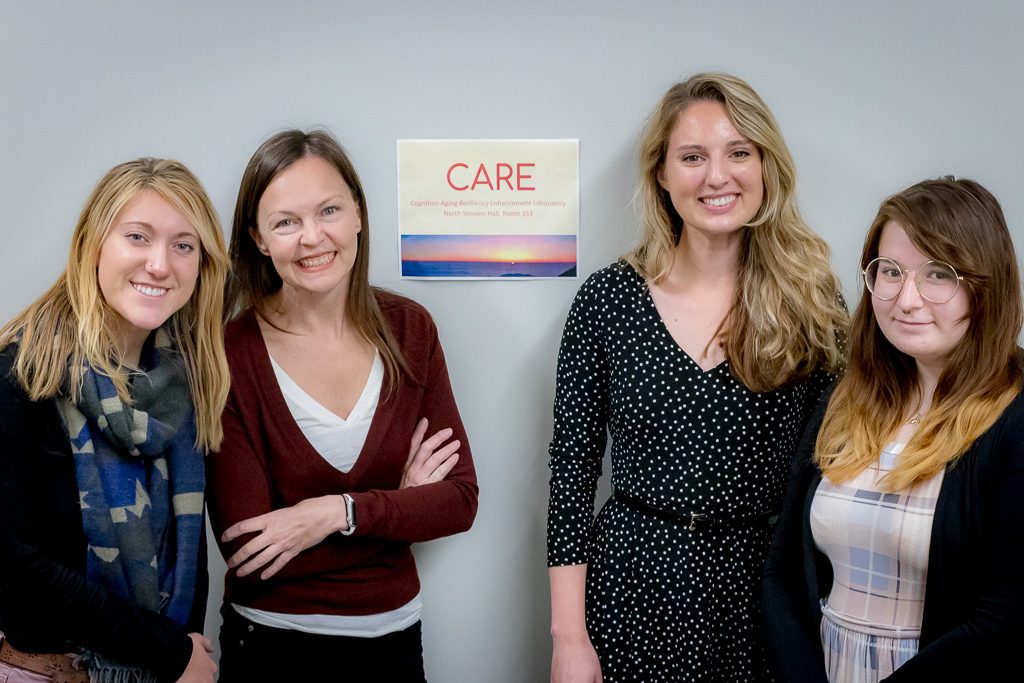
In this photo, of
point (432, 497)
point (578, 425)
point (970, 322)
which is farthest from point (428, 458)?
point (970, 322)

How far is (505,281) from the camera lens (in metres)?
2.11

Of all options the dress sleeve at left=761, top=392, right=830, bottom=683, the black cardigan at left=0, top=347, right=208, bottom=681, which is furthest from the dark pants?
the dress sleeve at left=761, top=392, right=830, bottom=683

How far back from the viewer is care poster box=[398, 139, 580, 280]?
81.4 inches

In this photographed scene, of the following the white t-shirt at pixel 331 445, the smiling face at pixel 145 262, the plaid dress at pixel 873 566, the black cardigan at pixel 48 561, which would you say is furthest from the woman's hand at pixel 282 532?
the plaid dress at pixel 873 566

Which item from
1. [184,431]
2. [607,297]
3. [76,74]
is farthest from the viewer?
[76,74]

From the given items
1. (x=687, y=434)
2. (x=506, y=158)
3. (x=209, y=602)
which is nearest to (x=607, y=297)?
(x=687, y=434)

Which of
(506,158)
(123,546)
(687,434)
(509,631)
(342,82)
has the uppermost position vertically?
(342,82)

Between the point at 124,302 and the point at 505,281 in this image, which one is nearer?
the point at 124,302

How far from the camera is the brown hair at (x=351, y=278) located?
6.06 ft

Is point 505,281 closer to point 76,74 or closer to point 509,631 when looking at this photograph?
point 509,631

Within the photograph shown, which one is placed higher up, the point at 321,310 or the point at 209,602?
the point at 321,310

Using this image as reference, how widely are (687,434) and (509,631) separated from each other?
0.78 m

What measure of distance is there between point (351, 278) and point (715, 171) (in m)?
0.81

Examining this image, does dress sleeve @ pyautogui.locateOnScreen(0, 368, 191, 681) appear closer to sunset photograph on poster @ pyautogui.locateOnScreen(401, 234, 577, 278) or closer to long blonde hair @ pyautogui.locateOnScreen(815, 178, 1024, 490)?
sunset photograph on poster @ pyautogui.locateOnScreen(401, 234, 577, 278)
